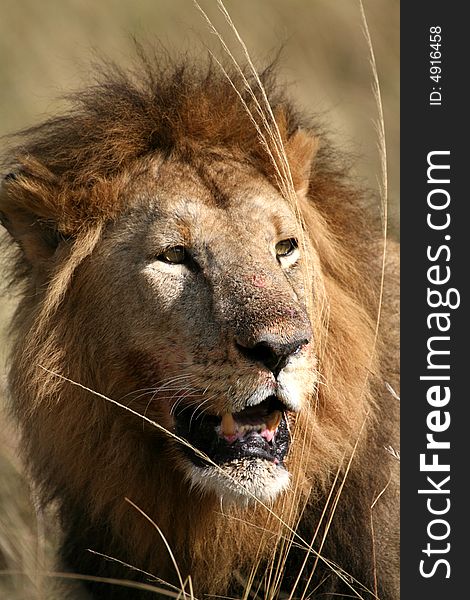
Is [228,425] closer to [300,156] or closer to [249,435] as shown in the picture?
[249,435]

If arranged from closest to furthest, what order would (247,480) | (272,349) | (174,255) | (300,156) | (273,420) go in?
(272,349), (247,480), (273,420), (174,255), (300,156)

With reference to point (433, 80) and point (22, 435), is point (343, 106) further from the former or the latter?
point (22, 435)

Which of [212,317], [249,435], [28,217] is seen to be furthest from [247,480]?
[28,217]

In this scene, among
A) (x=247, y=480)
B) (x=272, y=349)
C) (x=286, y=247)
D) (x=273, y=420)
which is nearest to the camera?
(x=272, y=349)

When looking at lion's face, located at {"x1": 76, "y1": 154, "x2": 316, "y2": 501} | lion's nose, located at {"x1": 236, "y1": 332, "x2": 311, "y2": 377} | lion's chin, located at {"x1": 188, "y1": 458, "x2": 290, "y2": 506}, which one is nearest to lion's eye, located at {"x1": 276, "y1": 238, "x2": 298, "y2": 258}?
lion's face, located at {"x1": 76, "y1": 154, "x2": 316, "y2": 501}

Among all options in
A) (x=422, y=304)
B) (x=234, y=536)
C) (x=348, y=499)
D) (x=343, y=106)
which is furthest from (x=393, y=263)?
(x=343, y=106)

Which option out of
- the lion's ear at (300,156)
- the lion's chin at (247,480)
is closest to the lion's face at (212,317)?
the lion's chin at (247,480)

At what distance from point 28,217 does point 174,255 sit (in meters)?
0.74

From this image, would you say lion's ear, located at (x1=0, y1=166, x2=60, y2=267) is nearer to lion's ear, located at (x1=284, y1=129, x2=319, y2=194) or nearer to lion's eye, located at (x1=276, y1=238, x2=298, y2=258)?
lion's eye, located at (x1=276, y1=238, x2=298, y2=258)

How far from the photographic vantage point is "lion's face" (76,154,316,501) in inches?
157

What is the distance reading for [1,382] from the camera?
6.12 m

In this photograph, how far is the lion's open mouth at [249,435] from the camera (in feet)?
13.6

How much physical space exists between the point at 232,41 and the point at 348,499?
925cm

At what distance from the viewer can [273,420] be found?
4.18 meters
